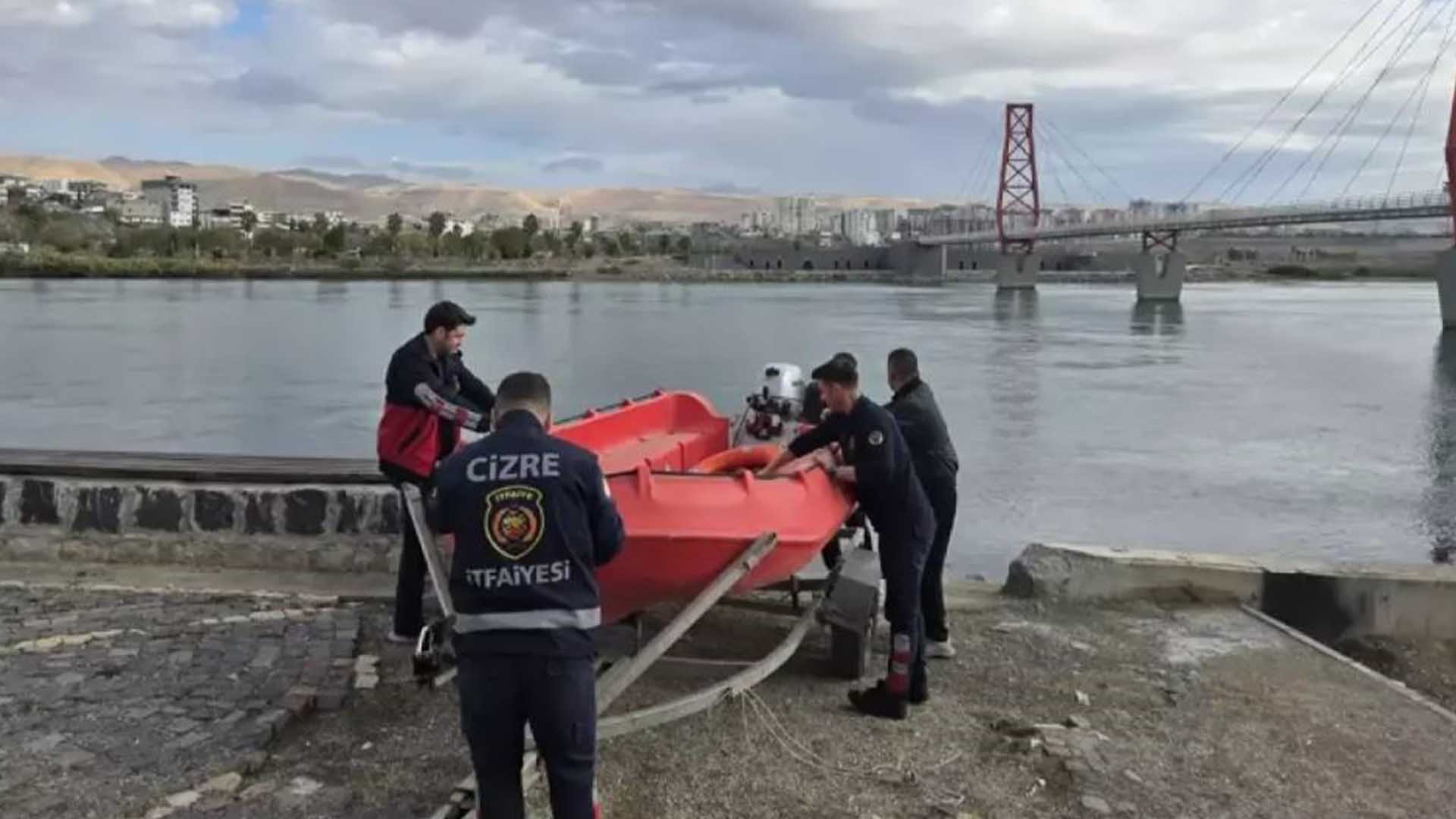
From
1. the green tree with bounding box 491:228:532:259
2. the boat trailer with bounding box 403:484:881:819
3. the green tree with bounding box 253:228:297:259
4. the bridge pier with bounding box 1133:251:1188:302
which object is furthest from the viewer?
the green tree with bounding box 491:228:532:259

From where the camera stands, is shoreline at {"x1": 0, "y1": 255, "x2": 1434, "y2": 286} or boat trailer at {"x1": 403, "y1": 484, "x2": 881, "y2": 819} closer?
boat trailer at {"x1": 403, "y1": 484, "x2": 881, "y2": 819}

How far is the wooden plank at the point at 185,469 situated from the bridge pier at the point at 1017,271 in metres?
75.7

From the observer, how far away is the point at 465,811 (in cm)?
342

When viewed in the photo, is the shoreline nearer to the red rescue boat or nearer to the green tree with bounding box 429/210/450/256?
the green tree with bounding box 429/210/450/256

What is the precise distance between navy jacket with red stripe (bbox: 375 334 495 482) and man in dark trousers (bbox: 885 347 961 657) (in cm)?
147

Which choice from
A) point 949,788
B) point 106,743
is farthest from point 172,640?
point 949,788

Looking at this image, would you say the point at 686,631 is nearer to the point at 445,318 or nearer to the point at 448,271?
the point at 445,318

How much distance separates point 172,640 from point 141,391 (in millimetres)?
18401

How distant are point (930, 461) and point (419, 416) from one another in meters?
1.86

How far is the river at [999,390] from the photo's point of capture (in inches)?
498

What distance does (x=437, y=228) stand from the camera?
4862 inches

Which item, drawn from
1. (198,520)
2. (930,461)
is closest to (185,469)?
(198,520)

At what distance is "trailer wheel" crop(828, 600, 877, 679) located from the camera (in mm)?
4715

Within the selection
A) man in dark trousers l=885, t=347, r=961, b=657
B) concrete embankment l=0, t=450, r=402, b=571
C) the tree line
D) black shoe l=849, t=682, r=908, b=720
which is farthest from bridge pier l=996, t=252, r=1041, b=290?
black shoe l=849, t=682, r=908, b=720
